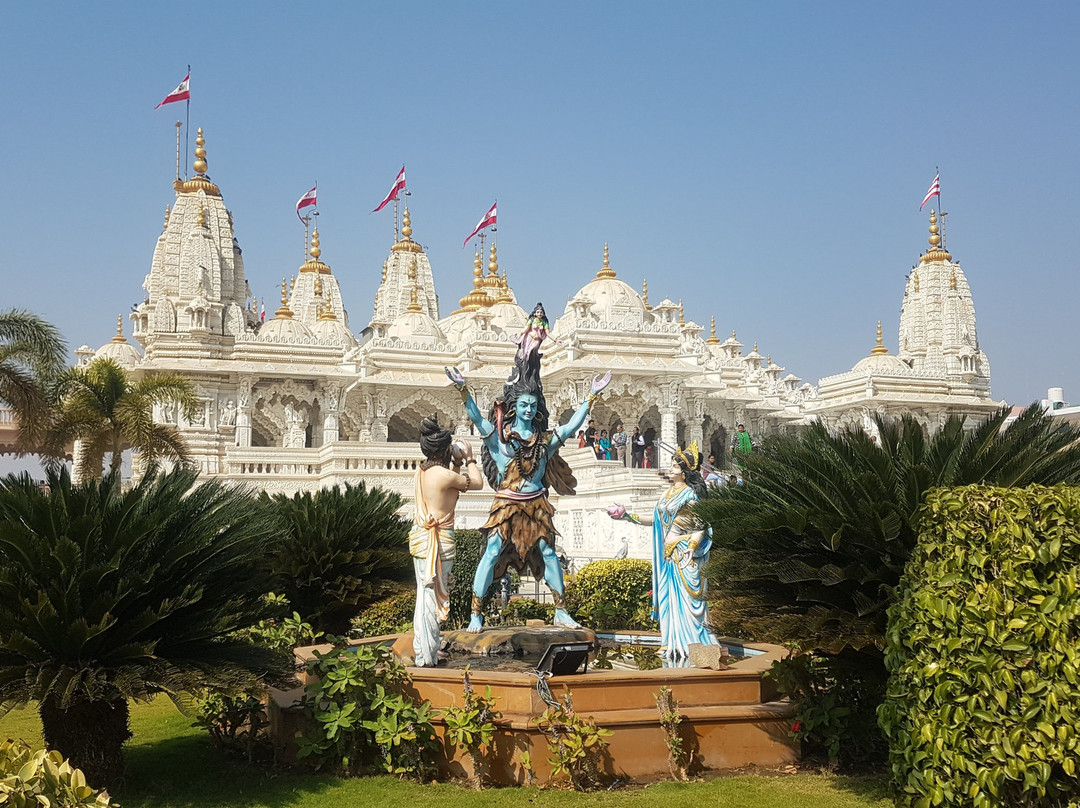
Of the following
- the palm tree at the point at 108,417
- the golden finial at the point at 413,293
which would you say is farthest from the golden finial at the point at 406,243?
the palm tree at the point at 108,417

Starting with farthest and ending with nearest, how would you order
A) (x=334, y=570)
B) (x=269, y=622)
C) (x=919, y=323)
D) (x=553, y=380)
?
(x=919, y=323), (x=553, y=380), (x=334, y=570), (x=269, y=622)

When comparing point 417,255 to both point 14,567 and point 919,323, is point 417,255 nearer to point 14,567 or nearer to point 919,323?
point 919,323

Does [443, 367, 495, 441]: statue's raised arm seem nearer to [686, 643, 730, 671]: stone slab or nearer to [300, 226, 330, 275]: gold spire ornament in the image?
[686, 643, 730, 671]: stone slab

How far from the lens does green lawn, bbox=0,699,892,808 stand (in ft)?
22.0

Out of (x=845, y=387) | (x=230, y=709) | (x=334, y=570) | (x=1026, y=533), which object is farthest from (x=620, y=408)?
(x=1026, y=533)

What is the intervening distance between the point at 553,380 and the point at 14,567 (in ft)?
92.2

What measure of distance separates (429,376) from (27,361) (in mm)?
18353

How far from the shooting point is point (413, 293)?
4212cm

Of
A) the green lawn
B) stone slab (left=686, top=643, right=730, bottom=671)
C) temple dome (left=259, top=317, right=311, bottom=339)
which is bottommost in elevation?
the green lawn

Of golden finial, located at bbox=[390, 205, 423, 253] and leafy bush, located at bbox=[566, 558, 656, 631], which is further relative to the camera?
golden finial, located at bbox=[390, 205, 423, 253]

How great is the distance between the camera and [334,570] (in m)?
11.7

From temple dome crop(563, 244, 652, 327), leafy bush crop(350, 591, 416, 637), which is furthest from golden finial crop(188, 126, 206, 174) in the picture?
leafy bush crop(350, 591, 416, 637)

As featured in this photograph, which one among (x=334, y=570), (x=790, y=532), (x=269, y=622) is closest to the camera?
(x=790, y=532)

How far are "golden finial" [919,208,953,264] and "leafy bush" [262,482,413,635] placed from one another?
144 feet
